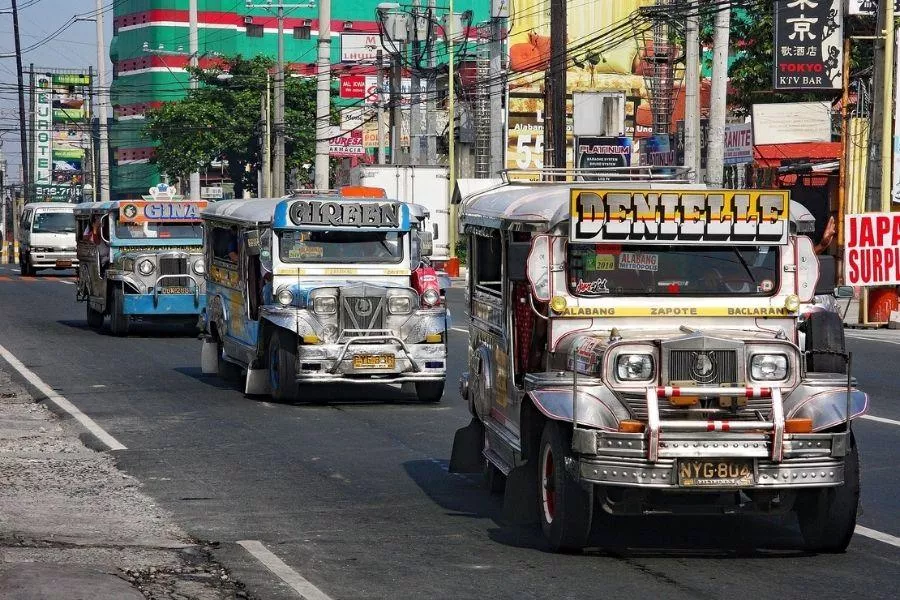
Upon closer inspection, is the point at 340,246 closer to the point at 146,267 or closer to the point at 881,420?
the point at 881,420

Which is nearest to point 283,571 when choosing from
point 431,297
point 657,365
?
point 657,365

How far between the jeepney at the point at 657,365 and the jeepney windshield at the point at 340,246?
6.92m

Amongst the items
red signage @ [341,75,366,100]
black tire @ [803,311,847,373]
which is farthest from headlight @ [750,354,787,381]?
red signage @ [341,75,366,100]

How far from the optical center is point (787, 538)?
9.59 metres

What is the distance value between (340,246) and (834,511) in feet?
33.1

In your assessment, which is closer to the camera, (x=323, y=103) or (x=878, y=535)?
(x=878, y=535)

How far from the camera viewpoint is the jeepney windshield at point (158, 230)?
2825 centimetres

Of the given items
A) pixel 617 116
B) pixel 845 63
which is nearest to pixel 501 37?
pixel 617 116

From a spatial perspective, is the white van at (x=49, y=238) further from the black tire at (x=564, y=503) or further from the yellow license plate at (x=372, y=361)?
the black tire at (x=564, y=503)

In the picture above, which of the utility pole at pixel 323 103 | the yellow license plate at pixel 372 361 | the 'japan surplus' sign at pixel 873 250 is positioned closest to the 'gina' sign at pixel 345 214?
the yellow license plate at pixel 372 361

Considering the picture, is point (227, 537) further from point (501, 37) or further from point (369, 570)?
point (501, 37)

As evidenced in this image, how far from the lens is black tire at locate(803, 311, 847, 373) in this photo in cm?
969

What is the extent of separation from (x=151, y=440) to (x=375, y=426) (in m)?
2.29

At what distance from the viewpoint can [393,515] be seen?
10555mm
